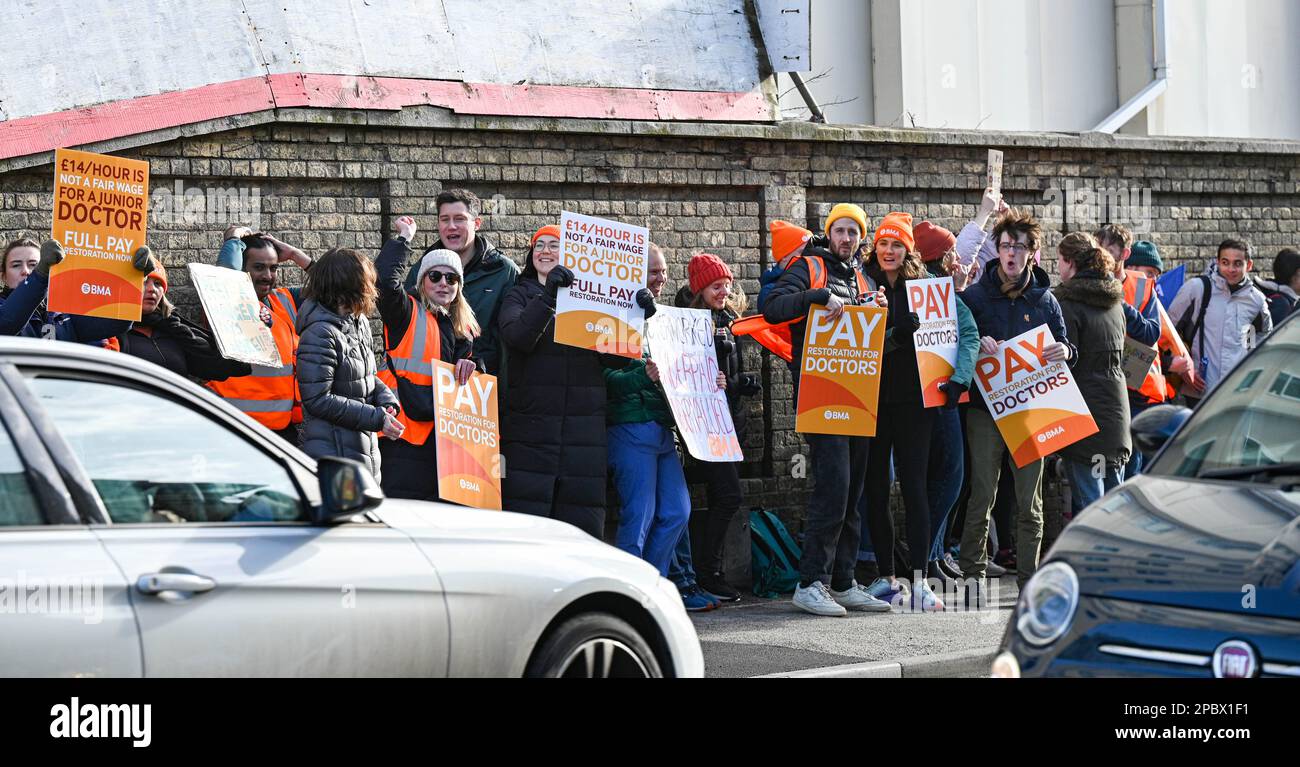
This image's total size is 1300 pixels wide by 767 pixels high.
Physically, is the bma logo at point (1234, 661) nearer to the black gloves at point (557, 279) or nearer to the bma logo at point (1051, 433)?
the black gloves at point (557, 279)

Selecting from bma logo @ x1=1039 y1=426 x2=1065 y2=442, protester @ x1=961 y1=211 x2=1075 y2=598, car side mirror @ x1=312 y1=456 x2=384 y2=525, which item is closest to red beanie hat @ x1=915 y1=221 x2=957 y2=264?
protester @ x1=961 y1=211 x2=1075 y2=598

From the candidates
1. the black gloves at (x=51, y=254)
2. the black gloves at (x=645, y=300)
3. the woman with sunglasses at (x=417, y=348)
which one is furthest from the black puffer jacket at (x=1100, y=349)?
the black gloves at (x=51, y=254)

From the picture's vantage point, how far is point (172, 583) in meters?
4.23

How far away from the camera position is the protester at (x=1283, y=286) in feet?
44.3

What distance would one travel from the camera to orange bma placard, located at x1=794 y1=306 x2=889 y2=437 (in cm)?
977

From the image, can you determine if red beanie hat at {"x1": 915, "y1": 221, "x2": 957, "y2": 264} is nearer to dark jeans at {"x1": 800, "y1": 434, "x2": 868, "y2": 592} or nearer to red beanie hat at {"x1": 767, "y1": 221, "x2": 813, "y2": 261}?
red beanie hat at {"x1": 767, "y1": 221, "x2": 813, "y2": 261}

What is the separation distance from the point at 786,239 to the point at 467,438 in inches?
117

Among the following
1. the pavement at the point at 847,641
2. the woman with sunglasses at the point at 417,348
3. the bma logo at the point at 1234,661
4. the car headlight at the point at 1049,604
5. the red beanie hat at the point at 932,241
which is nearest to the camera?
the bma logo at the point at 1234,661

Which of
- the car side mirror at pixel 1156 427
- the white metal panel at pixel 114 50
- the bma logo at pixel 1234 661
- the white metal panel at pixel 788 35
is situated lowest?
the bma logo at pixel 1234 661

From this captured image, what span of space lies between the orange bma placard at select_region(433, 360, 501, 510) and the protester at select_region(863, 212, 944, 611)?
2.36 meters

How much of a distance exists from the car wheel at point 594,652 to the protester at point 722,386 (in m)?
4.66

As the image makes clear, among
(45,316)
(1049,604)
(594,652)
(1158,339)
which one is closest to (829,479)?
(1158,339)

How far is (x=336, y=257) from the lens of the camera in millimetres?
8266

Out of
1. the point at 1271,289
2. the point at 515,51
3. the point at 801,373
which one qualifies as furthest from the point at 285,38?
the point at 1271,289
